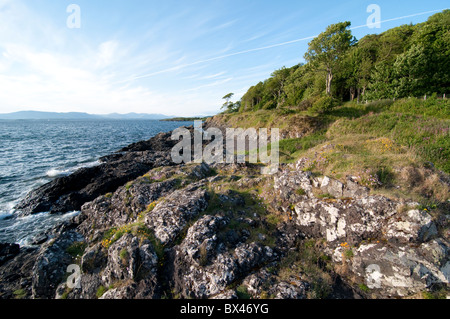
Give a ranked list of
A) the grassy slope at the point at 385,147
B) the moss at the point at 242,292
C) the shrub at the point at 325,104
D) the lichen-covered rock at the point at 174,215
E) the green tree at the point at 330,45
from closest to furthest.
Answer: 1. the moss at the point at 242,292
2. the grassy slope at the point at 385,147
3. the lichen-covered rock at the point at 174,215
4. the shrub at the point at 325,104
5. the green tree at the point at 330,45

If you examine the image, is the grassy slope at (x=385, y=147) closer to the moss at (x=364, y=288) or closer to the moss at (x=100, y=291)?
the moss at (x=364, y=288)

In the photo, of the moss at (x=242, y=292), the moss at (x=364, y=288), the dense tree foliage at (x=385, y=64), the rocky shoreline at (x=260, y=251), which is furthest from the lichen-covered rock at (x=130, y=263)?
the dense tree foliage at (x=385, y=64)

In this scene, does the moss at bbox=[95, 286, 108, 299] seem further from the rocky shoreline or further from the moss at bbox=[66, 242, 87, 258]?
the moss at bbox=[66, 242, 87, 258]

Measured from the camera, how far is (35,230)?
14281 mm

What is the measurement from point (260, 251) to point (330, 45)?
125 feet

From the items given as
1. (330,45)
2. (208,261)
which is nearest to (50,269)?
(208,261)

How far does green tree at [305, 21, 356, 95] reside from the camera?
31297 millimetres

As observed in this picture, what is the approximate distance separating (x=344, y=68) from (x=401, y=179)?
42922mm

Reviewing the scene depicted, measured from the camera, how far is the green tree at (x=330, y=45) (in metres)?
31.3

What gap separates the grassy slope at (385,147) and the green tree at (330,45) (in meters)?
11.8

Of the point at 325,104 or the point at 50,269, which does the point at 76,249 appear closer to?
the point at 50,269

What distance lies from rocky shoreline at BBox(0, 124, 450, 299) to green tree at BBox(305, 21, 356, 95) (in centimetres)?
3275

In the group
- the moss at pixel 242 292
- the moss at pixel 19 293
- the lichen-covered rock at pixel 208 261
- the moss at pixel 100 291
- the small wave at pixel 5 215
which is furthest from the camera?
the small wave at pixel 5 215

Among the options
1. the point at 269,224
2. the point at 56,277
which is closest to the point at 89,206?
the point at 56,277
